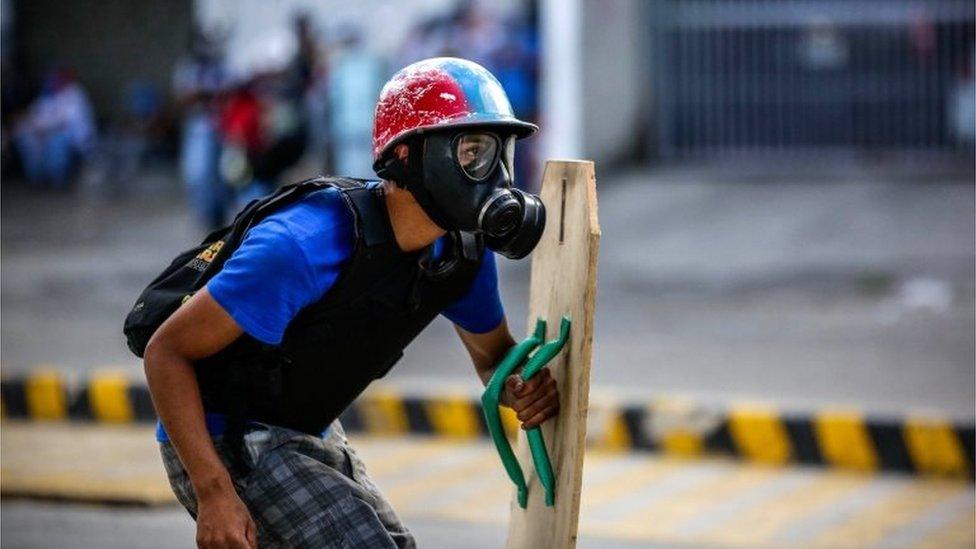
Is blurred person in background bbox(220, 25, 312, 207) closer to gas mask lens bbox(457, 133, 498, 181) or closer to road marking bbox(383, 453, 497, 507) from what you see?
road marking bbox(383, 453, 497, 507)

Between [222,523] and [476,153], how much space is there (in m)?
0.76

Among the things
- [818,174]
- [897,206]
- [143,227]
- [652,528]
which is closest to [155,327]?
[652,528]

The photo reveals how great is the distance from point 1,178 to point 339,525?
1803 centimetres

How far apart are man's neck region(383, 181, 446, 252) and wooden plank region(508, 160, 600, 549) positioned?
0.23 m

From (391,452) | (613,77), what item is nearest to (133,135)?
(613,77)

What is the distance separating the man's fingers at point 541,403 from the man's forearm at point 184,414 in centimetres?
57

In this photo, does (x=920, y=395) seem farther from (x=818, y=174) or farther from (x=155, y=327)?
(x=818, y=174)

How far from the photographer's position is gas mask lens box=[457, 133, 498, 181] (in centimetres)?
298

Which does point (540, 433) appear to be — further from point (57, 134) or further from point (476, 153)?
point (57, 134)

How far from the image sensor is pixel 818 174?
48.5 ft

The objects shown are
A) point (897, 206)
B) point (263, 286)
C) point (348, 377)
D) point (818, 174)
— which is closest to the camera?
point (263, 286)

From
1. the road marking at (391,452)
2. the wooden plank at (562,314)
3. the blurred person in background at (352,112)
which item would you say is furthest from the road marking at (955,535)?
the blurred person in background at (352,112)

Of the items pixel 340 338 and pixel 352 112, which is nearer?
pixel 340 338

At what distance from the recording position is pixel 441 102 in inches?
117
